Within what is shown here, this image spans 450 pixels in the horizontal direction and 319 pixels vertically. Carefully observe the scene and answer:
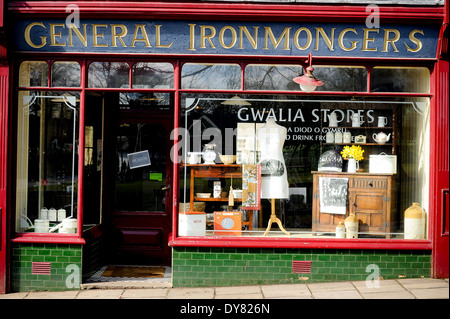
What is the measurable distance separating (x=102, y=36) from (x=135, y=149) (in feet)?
6.57

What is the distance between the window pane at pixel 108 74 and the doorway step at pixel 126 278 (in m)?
2.85

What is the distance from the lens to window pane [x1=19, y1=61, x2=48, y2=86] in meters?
7.10

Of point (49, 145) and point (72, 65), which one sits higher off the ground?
point (72, 65)

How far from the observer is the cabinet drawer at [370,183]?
7.28 meters

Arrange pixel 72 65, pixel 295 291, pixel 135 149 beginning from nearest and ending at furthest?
1. pixel 295 291
2. pixel 72 65
3. pixel 135 149

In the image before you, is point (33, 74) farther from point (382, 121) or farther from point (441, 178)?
point (441, 178)

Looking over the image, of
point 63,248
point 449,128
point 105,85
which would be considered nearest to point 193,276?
point 63,248

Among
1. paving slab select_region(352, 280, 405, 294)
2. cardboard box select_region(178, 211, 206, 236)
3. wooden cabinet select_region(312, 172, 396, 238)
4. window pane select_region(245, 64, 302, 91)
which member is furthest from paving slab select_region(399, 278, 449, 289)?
window pane select_region(245, 64, 302, 91)

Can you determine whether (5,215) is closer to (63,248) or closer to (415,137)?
(63,248)

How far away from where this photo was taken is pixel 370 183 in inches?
287

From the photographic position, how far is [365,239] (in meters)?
7.07

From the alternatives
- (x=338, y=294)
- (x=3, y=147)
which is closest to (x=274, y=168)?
(x=338, y=294)

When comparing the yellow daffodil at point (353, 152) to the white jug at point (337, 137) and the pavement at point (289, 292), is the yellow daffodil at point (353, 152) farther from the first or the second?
the pavement at point (289, 292)

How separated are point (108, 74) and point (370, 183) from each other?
419 cm
